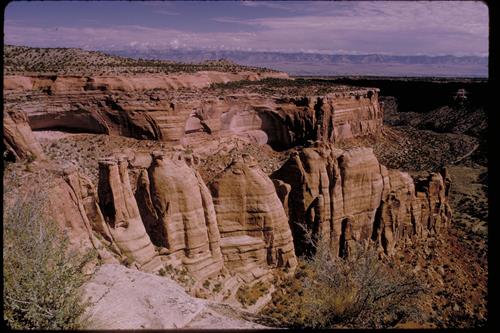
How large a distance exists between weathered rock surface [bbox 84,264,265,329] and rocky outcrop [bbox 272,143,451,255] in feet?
39.6

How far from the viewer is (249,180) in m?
20.1

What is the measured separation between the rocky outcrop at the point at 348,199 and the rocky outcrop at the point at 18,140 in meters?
13.8

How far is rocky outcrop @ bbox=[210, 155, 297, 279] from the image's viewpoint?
19625mm

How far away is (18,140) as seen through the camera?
14.1 meters

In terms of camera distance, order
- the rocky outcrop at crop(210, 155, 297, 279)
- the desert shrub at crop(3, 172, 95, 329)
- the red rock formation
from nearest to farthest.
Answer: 1. the desert shrub at crop(3, 172, 95, 329)
2. the red rock formation
3. the rocky outcrop at crop(210, 155, 297, 279)

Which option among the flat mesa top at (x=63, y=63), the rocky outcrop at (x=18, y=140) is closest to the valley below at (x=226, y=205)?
the rocky outcrop at (x=18, y=140)

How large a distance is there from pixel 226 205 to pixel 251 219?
4.51 feet

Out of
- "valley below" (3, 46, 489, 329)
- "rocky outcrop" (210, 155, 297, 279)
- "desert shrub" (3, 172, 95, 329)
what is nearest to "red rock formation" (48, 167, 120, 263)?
"valley below" (3, 46, 489, 329)

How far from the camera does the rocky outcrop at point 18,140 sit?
548 inches

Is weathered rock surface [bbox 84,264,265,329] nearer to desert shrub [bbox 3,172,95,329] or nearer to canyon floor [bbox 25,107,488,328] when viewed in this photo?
desert shrub [bbox 3,172,95,329]

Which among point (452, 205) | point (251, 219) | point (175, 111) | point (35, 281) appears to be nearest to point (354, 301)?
point (35, 281)

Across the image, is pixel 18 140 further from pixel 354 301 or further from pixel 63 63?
pixel 63 63

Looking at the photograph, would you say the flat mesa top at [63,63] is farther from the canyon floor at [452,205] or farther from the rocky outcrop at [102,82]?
the canyon floor at [452,205]

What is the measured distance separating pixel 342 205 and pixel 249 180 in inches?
276
